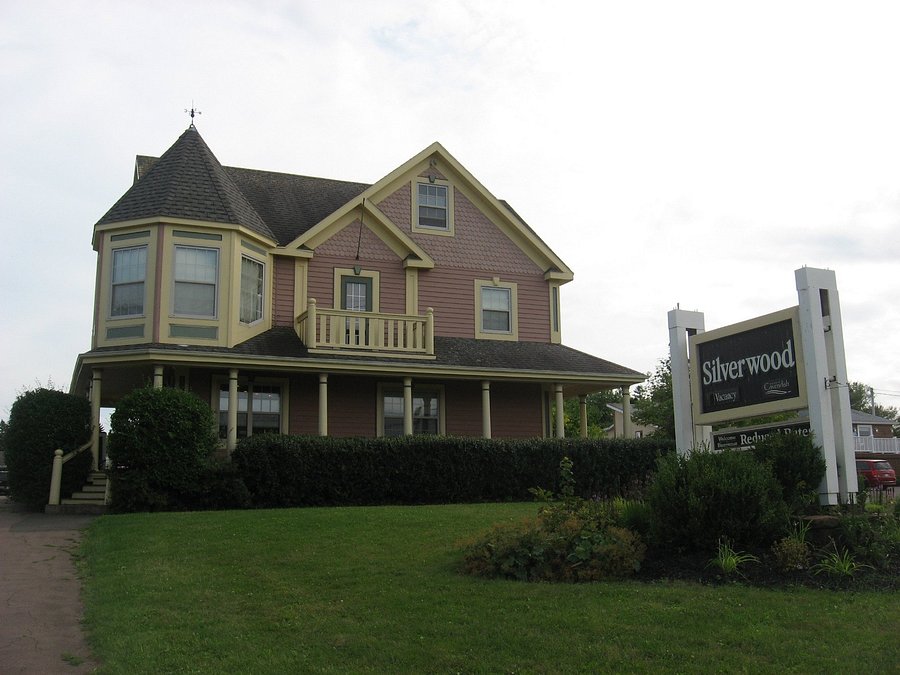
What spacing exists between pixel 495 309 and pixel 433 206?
10.9 feet

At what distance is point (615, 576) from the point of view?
8688 mm

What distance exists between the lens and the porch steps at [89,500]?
58.1ft

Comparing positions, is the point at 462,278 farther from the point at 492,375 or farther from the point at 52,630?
the point at 52,630

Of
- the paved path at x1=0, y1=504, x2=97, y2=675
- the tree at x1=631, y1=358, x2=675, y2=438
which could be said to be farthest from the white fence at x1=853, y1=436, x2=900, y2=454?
the paved path at x1=0, y1=504, x2=97, y2=675

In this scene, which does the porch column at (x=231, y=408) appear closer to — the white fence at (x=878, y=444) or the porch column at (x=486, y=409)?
the porch column at (x=486, y=409)

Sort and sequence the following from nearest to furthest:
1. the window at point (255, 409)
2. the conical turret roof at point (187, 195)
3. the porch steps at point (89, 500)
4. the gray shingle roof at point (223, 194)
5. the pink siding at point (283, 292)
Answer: the porch steps at point (89, 500) < the conical turret roof at point (187, 195) < the gray shingle roof at point (223, 194) < the window at point (255, 409) < the pink siding at point (283, 292)

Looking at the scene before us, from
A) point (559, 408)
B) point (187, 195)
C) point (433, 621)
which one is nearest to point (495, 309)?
point (559, 408)

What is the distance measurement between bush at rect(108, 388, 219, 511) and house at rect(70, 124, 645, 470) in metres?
2.13

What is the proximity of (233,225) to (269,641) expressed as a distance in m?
14.6

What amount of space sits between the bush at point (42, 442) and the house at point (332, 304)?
66cm

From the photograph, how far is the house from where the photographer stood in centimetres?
→ 2008

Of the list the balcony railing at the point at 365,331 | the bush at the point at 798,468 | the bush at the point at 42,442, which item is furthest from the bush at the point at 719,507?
the bush at the point at 42,442

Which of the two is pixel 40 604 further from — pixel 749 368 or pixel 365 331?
pixel 365 331

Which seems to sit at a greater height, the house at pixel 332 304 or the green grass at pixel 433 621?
the house at pixel 332 304
